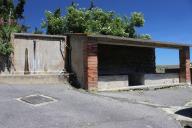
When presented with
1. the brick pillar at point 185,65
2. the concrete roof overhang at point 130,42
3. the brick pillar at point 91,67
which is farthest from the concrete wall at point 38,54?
the brick pillar at point 185,65

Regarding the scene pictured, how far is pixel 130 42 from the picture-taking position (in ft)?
63.5

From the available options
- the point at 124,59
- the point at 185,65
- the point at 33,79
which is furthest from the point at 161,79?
the point at 33,79

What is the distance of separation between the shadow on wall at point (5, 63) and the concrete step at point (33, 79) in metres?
0.58

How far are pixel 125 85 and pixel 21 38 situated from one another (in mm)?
5752

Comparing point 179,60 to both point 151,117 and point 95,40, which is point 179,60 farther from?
point 151,117

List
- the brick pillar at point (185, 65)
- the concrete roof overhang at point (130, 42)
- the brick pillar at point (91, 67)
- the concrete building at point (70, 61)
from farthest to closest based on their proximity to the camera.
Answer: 1. the brick pillar at point (185, 65)
2. the concrete roof overhang at point (130, 42)
3. the concrete building at point (70, 61)
4. the brick pillar at point (91, 67)

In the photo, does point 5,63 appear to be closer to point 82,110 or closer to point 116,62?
point 82,110

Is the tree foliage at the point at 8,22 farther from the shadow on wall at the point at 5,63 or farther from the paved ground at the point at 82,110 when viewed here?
the paved ground at the point at 82,110

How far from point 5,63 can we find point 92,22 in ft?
44.2

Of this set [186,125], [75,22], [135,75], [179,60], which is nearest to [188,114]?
[186,125]

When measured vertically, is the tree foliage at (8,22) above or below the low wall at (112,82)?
above

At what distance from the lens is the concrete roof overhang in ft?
57.7

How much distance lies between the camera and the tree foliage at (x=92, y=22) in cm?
2991

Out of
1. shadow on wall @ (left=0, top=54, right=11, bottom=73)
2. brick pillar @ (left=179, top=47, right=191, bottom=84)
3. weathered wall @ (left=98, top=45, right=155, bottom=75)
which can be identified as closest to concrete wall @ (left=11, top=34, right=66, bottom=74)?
shadow on wall @ (left=0, top=54, right=11, bottom=73)
